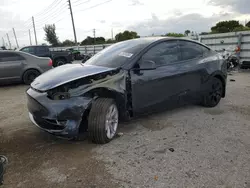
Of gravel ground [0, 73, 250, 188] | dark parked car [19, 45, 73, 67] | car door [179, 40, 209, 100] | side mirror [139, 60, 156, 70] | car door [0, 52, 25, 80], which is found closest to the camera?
gravel ground [0, 73, 250, 188]

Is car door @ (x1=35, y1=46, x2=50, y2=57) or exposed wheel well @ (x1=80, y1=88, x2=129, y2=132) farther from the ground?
car door @ (x1=35, y1=46, x2=50, y2=57)

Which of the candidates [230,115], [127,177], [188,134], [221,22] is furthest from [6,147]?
[221,22]

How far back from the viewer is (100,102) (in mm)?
3066

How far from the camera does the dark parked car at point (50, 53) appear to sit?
12.7 metres

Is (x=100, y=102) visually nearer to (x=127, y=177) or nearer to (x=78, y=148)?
(x=78, y=148)

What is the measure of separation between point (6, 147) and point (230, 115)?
402 cm

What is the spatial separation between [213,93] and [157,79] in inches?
69.2

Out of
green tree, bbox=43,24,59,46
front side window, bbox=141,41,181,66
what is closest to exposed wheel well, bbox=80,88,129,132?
front side window, bbox=141,41,181,66

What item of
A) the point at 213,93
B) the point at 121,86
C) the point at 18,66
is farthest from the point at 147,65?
the point at 18,66

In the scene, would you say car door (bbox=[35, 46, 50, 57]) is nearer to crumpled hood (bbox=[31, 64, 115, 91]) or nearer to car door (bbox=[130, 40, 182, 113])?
crumpled hood (bbox=[31, 64, 115, 91])

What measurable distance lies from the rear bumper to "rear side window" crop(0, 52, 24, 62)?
5762 millimetres

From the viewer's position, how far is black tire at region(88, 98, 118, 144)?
3.00 m

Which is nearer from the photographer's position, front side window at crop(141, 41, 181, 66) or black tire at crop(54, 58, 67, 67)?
front side window at crop(141, 41, 181, 66)

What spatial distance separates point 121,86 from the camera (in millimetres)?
3326
